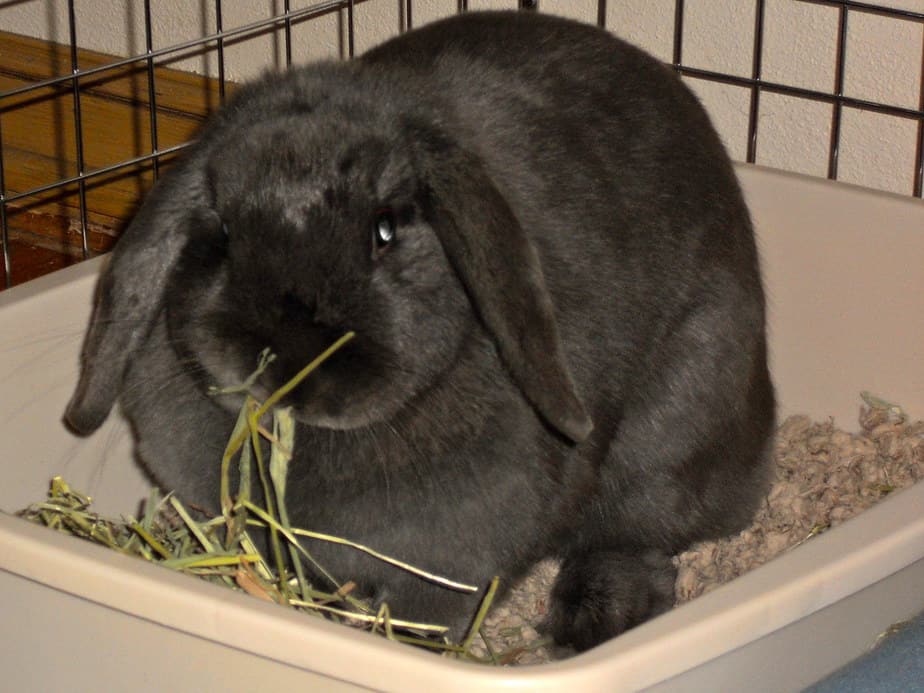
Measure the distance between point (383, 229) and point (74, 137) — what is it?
68.7 inches

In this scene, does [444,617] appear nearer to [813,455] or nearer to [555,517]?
[555,517]

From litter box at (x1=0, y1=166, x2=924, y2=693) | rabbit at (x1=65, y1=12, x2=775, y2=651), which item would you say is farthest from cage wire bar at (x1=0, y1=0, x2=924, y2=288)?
rabbit at (x1=65, y1=12, x2=775, y2=651)

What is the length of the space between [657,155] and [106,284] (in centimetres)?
59

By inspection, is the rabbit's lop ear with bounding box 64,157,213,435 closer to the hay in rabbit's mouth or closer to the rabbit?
the rabbit

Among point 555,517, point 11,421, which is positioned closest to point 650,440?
point 555,517

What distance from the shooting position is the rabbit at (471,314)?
119 centimetres

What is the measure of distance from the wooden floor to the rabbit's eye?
4.91 ft

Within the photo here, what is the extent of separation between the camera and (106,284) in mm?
1400

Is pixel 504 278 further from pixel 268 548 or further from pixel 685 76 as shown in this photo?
pixel 685 76

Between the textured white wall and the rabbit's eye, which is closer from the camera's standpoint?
the rabbit's eye

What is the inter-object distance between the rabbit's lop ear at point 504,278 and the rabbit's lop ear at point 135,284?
0.80ft

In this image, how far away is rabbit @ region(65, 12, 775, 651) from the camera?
3.89 ft

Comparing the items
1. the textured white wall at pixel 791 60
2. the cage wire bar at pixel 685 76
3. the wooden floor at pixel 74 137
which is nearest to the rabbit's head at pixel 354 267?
the cage wire bar at pixel 685 76

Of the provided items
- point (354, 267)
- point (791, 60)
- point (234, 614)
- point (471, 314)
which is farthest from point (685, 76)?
point (234, 614)
